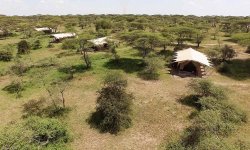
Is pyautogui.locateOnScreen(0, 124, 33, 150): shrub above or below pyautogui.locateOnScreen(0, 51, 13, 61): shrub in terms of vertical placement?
below

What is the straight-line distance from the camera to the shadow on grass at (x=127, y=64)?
4038 cm

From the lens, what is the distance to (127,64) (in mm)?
42281

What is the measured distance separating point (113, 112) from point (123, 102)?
2141 millimetres

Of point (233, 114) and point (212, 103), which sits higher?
point (212, 103)

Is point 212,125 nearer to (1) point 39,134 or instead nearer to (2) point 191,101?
(2) point 191,101

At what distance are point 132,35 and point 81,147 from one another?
86.4 ft

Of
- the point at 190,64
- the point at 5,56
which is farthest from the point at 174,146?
the point at 5,56

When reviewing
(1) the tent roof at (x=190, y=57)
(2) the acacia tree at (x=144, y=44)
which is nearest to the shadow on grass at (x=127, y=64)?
(2) the acacia tree at (x=144, y=44)

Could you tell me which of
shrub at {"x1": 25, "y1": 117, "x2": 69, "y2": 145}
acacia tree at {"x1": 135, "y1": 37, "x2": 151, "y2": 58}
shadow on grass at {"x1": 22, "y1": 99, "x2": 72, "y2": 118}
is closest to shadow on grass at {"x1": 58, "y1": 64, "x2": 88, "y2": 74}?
acacia tree at {"x1": 135, "y1": 37, "x2": 151, "y2": 58}

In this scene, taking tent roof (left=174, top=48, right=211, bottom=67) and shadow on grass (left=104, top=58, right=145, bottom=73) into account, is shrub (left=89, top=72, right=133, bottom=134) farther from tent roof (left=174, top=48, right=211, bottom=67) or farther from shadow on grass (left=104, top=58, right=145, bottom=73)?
tent roof (left=174, top=48, right=211, bottom=67)

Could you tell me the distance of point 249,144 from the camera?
2155 centimetres

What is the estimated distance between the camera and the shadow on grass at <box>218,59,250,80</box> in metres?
38.8

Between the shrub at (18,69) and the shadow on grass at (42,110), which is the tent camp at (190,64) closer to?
the shadow on grass at (42,110)

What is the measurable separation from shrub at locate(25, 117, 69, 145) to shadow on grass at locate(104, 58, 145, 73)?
18.2 metres
